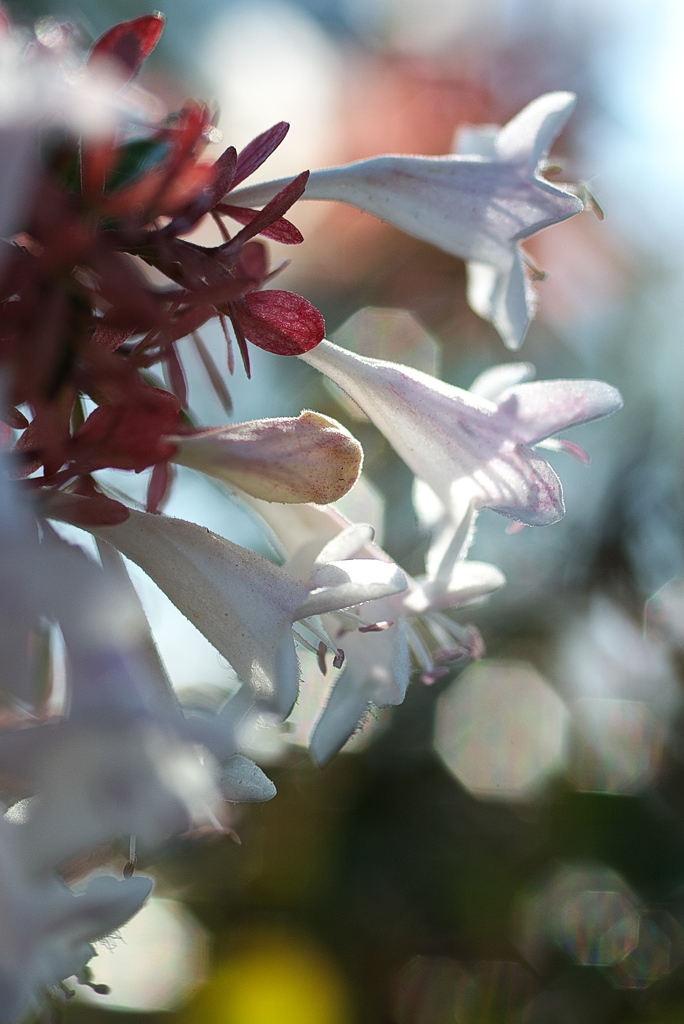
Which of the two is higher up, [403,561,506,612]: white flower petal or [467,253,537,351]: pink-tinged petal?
[467,253,537,351]: pink-tinged petal

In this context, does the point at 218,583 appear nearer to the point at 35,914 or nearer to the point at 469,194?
the point at 35,914

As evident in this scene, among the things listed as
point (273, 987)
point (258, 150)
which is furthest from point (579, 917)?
point (258, 150)

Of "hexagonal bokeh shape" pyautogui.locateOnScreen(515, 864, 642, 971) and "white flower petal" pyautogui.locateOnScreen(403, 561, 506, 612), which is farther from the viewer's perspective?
"hexagonal bokeh shape" pyautogui.locateOnScreen(515, 864, 642, 971)

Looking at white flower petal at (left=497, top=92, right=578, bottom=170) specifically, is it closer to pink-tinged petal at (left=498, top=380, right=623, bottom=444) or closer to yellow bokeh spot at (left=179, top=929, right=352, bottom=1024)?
pink-tinged petal at (left=498, top=380, right=623, bottom=444)

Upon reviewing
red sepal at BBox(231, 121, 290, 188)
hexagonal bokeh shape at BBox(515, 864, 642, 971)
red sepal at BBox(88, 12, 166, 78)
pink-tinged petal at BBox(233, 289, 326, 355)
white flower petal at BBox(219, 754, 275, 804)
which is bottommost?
hexagonal bokeh shape at BBox(515, 864, 642, 971)

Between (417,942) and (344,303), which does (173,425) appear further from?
(417,942)

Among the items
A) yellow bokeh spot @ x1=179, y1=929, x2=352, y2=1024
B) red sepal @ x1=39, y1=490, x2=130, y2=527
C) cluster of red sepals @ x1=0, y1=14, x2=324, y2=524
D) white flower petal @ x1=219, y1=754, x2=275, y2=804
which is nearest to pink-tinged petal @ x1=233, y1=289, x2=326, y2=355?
cluster of red sepals @ x1=0, y1=14, x2=324, y2=524
